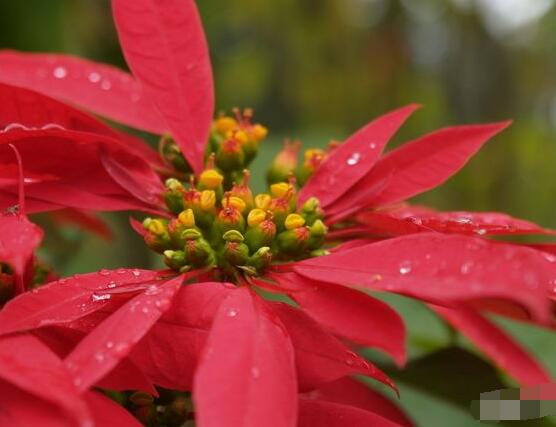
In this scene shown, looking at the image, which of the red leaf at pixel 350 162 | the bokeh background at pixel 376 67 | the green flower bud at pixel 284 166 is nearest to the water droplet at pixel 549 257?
the red leaf at pixel 350 162

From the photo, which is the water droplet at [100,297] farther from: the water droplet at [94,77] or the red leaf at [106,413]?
the water droplet at [94,77]

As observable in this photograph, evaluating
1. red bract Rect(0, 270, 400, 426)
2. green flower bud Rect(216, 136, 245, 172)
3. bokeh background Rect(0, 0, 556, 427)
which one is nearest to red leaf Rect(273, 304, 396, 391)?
red bract Rect(0, 270, 400, 426)

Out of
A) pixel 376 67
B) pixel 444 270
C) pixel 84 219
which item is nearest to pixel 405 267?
pixel 444 270

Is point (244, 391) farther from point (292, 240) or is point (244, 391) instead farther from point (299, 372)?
point (292, 240)

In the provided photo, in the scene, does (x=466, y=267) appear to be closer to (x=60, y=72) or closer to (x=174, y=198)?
(x=174, y=198)

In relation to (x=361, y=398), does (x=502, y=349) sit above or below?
above

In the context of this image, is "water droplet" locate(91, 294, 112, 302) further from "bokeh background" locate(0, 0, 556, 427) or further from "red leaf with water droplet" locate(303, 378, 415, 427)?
"bokeh background" locate(0, 0, 556, 427)
